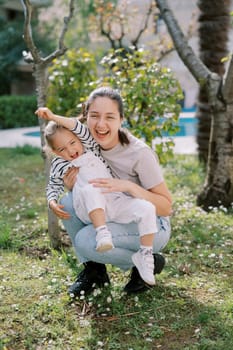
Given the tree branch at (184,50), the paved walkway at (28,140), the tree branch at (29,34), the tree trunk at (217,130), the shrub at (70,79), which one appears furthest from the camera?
the paved walkway at (28,140)

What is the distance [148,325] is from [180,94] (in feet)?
9.93

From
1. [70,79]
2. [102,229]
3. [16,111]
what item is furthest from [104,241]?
[16,111]

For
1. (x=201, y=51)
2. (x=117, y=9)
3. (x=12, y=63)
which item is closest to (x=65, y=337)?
(x=201, y=51)

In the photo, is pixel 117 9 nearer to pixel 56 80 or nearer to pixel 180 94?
pixel 56 80

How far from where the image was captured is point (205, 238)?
12.2ft

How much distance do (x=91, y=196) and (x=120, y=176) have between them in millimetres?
281

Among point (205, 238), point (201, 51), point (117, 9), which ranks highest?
point (117, 9)

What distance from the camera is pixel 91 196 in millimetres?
2422

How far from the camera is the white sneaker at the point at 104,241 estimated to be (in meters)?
2.34

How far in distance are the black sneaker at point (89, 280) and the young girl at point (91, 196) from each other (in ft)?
0.97

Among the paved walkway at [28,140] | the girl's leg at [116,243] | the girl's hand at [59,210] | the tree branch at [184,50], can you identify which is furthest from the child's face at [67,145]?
the paved walkway at [28,140]

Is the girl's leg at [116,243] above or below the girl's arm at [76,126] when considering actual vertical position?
below

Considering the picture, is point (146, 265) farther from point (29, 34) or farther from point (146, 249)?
point (29, 34)

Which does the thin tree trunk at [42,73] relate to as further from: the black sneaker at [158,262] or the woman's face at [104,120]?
the black sneaker at [158,262]
